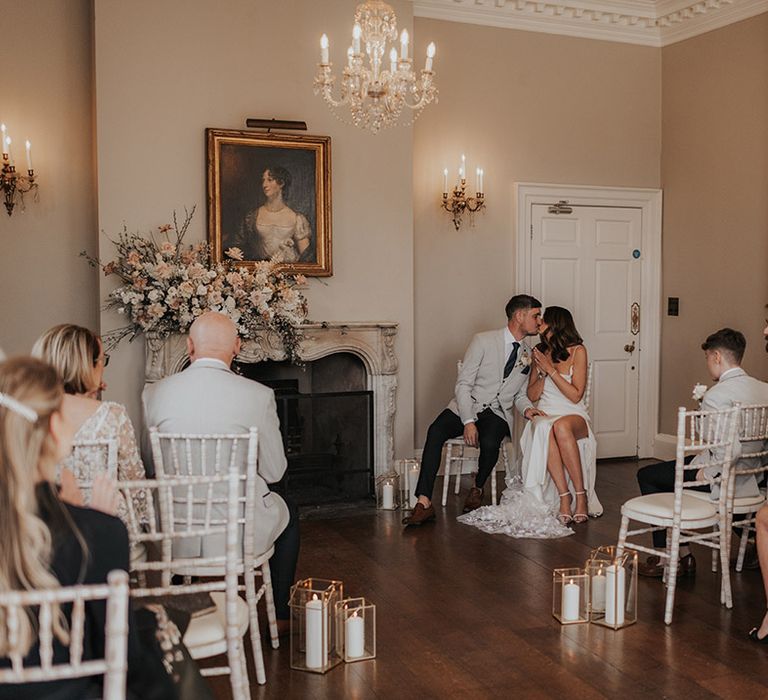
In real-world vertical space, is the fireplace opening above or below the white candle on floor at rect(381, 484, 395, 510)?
above

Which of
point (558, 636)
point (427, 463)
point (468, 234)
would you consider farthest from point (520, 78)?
point (558, 636)

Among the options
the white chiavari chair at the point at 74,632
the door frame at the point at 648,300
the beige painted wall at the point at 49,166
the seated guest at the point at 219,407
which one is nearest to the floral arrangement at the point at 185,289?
the beige painted wall at the point at 49,166

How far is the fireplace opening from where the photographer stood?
661cm

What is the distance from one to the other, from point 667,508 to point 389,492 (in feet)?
8.16

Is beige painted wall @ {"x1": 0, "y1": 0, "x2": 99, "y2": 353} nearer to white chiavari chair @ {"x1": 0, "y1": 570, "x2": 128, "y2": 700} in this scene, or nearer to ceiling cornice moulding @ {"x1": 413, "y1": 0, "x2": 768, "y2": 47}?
ceiling cornice moulding @ {"x1": 413, "y1": 0, "x2": 768, "y2": 47}

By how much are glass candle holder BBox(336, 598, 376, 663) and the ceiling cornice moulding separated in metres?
5.14

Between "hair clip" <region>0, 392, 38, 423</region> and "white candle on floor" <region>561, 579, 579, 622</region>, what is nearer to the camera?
"hair clip" <region>0, 392, 38, 423</region>

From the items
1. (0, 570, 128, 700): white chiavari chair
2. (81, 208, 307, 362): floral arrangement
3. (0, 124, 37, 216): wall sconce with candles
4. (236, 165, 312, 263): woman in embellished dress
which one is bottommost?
(0, 570, 128, 700): white chiavari chair

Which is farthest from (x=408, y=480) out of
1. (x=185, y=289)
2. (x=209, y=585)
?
(x=209, y=585)

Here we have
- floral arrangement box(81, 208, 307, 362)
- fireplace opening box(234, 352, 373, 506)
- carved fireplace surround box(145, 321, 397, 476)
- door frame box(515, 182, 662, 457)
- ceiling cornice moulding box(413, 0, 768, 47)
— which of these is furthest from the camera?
door frame box(515, 182, 662, 457)

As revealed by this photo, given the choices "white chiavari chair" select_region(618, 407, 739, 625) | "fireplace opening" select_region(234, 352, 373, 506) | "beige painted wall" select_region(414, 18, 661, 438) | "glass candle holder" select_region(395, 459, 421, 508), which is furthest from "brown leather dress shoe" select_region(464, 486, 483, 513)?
"white chiavari chair" select_region(618, 407, 739, 625)

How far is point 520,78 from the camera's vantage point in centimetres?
768

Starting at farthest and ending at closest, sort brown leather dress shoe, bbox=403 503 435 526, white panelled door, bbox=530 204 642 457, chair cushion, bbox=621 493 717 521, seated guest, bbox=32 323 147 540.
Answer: white panelled door, bbox=530 204 642 457, brown leather dress shoe, bbox=403 503 435 526, chair cushion, bbox=621 493 717 521, seated guest, bbox=32 323 147 540

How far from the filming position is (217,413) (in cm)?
354
